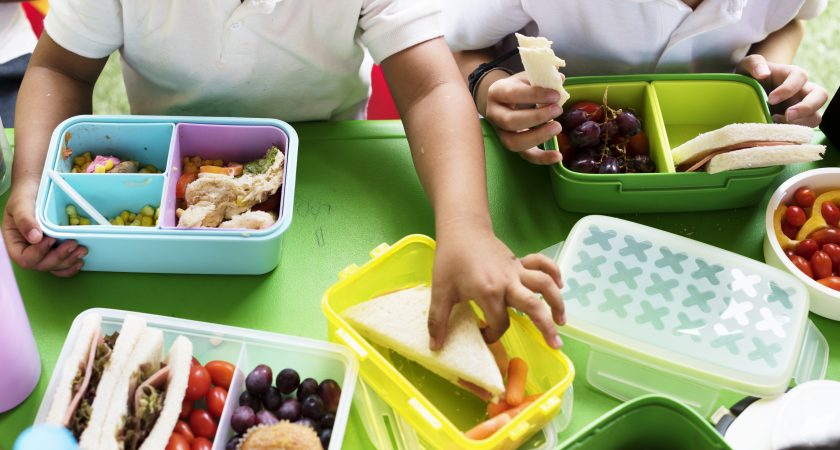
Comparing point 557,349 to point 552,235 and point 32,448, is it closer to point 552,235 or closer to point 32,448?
point 552,235

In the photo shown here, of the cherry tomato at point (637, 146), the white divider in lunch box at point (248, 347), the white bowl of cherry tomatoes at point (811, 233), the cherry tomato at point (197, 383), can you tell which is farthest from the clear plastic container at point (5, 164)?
the white bowl of cherry tomatoes at point (811, 233)

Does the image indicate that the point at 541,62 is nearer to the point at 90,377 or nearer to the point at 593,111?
the point at 593,111

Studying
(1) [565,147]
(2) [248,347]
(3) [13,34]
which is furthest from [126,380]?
(3) [13,34]

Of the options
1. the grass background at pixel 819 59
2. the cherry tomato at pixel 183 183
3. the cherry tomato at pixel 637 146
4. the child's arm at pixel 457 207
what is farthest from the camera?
the grass background at pixel 819 59

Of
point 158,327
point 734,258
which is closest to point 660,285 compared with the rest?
point 734,258

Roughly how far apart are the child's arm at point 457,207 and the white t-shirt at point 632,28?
0.54 feet

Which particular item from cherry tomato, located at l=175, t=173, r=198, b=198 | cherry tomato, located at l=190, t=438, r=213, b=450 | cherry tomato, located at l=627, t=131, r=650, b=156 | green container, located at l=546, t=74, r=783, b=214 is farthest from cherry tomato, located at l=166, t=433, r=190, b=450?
cherry tomato, located at l=627, t=131, r=650, b=156

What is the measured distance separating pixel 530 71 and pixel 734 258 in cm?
29

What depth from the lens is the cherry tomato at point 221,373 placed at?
735 millimetres

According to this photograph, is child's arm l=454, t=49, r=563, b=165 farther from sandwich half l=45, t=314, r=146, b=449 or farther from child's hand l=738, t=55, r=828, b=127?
sandwich half l=45, t=314, r=146, b=449

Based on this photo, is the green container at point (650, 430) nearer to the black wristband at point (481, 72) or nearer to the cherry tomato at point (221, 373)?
the cherry tomato at point (221, 373)

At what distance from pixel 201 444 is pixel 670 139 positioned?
665mm

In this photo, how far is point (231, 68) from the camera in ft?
3.16

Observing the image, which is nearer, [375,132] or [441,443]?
[441,443]
